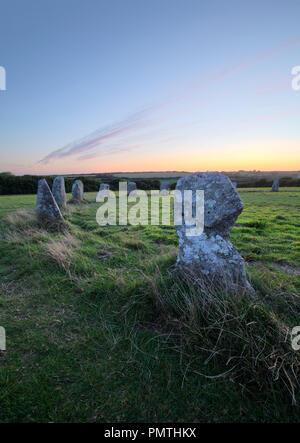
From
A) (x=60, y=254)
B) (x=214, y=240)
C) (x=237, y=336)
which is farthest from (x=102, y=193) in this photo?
(x=237, y=336)

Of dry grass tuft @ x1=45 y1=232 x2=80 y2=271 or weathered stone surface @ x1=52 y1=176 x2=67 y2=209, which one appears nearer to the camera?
dry grass tuft @ x1=45 y1=232 x2=80 y2=271

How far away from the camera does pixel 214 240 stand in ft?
13.0

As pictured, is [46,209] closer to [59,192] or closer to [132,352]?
[59,192]

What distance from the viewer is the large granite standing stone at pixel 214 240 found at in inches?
148

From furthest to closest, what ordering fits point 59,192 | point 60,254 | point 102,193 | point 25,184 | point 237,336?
point 25,184 < point 102,193 < point 59,192 < point 60,254 < point 237,336

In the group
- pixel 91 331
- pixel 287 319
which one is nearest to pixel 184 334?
pixel 91 331

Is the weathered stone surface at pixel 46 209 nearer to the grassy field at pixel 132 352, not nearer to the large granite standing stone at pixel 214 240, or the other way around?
the grassy field at pixel 132 352

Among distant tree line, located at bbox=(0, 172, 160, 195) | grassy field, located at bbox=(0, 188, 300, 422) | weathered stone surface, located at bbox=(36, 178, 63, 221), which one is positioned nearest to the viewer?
grassy field, located at bbox=(0, 188, 300, 422)

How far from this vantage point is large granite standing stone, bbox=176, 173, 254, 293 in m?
3.76

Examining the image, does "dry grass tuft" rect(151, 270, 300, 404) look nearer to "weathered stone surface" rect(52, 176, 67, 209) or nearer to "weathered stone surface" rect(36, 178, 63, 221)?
"weathered stone surface" rect(36, 178, 63, 221)

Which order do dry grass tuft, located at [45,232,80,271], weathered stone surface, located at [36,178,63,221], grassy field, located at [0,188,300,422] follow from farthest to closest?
1. weathered stone surface, located at [36,178,63,221]
2. dry grass tuft, located at [45,232,80,271]
3. grassy field, located at [0,188,300,422]

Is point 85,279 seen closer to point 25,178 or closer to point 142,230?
point 142,230

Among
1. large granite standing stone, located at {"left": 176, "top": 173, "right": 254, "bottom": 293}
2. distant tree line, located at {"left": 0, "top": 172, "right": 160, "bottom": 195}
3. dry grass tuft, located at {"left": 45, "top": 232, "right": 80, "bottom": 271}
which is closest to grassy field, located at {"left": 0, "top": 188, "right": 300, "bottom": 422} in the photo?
dry grass tuft, located at {"left": 45, "top": 232, "right": 80, "bottom": 271}

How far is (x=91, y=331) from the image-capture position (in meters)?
3.11
